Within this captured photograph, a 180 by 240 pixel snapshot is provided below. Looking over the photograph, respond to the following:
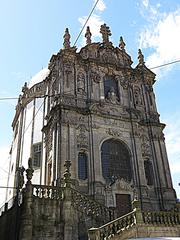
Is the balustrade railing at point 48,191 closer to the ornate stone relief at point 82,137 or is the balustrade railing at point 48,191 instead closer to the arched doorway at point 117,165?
the arched doorway at point 117,165

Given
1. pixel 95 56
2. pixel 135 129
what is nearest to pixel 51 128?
pixel 135 129

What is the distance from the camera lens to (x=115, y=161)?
20.3 meters

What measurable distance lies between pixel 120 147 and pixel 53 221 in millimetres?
8420

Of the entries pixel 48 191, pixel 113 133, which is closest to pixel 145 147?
pixel 113 133

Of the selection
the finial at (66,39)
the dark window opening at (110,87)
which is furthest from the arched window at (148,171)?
the finial at (66,39)

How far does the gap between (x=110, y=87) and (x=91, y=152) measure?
6.53 metres

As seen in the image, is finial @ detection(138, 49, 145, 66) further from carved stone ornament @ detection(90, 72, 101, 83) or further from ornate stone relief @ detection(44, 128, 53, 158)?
ornate stone relief @ detection(44, 128, 53, 158)

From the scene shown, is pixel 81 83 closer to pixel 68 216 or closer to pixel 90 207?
pixel 90 207

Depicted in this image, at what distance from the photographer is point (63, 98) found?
2091 cm

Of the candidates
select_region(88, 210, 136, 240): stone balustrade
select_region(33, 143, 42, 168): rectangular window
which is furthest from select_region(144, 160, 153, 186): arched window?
select_region(88, 210, 136, 240): stone balustrade

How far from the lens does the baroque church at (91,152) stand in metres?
14.0

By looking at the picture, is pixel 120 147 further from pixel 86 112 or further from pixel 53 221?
pixel 53 221

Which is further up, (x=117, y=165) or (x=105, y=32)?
(x=105, y=32)

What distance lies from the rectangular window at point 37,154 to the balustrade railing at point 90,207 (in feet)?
25.0
